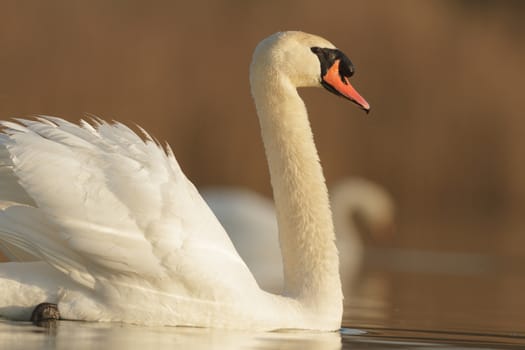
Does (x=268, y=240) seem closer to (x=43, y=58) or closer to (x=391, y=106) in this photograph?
(x=43, y=58)

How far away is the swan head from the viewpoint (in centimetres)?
740

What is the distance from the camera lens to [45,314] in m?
6.46

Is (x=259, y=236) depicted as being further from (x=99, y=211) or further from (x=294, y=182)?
(x=99, y=211)

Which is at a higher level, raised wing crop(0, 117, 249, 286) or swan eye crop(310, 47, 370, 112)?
swan eye crop(310, 47, 370, 112)

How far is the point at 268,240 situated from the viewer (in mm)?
12969

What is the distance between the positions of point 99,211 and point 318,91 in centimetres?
1446

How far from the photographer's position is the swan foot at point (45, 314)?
6.45 metres

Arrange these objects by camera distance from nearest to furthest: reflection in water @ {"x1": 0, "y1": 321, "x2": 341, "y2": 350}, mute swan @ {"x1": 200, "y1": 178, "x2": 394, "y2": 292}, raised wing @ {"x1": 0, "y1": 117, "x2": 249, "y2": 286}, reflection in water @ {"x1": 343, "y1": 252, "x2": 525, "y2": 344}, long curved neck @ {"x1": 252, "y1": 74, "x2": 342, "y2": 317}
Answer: reflection in water @ {"x1": 0, "y1": 321, "x2": 341, "y2": 350}, raised wing @ {"x1": 0, "y1": 117, "x2": 249, "y2": 286}, long curved neck @ {"x1": 252, "y1": 74, "x2": 342, "y2": 317}, reflection in water @ {"x1": 343, "y1": 252, "x2": 525, "y2": 344}, mute swan @ {"x1": 200, "y1": 178, "x2": 394, "y2": 292}

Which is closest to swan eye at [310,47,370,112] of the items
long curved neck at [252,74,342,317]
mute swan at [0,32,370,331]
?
long curved neck at [252,74,342,317]

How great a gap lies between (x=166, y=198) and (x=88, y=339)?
0.81m

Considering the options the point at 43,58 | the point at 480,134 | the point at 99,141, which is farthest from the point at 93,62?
the point at 99,141

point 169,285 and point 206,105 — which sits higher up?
point 206,105

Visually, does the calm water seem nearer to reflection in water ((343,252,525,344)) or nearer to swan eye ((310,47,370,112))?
reflection in water ((343,252,525,344))

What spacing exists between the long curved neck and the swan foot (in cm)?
125
